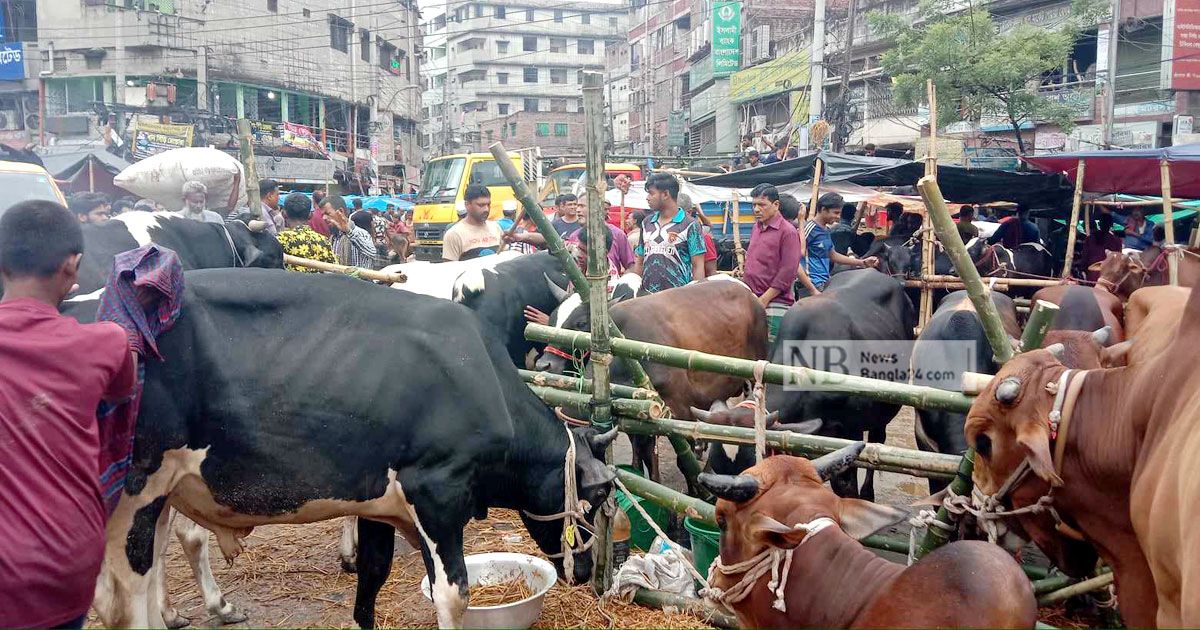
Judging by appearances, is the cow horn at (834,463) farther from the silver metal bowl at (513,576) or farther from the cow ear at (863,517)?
the silver metal bowl at (513,576)

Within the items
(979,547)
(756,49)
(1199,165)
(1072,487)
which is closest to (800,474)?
(979,547)

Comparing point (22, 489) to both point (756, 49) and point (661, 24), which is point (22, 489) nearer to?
point (756, 49)

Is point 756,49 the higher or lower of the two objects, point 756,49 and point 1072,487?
the higher

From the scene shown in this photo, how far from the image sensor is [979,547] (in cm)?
252

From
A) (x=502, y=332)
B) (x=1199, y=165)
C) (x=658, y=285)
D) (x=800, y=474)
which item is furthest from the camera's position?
(x=1199, y=165)

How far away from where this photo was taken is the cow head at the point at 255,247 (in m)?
5.61

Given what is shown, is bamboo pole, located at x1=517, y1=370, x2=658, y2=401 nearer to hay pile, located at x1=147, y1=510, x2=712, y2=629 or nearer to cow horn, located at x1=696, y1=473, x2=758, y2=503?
hay pile, located at x1=147, y1=510, x2=712, y2=629

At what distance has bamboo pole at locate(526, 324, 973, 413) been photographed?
11.9 feet

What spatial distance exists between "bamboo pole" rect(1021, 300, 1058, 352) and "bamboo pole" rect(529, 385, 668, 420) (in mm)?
1813

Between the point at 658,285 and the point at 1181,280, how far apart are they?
439cm

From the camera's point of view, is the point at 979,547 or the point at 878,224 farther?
the point at 878,224

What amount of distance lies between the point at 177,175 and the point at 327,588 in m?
3.20

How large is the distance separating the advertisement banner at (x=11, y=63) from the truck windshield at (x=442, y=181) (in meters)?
23.7

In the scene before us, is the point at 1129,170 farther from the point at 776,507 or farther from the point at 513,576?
the point at 776,507
